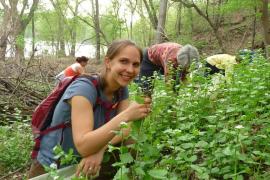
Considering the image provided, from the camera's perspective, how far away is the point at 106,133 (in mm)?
2082

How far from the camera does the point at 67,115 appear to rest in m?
2.41

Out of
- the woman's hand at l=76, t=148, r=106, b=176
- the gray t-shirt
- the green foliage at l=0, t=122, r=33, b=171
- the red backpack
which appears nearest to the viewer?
the woman's hand at l=76, t=148, r=106, b=176

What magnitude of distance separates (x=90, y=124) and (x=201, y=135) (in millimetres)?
976

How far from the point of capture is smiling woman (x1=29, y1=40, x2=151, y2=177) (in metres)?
2.10

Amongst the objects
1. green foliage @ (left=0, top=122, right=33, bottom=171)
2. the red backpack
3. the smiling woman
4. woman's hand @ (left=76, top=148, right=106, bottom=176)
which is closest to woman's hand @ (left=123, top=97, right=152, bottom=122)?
the smiling woman

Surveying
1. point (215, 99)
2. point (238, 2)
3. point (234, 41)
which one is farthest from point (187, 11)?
point (215, 99)

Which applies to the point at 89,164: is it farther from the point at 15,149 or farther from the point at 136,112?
the point at 15,149

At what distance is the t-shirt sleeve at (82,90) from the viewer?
7.47 feet

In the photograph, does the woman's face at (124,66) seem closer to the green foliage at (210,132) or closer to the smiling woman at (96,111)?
the smiling woman at (96,111)

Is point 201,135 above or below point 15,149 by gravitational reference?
above

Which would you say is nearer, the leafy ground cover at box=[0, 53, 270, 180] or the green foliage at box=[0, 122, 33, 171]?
the leafy ground cover at box=[0, 53, 270, 180]

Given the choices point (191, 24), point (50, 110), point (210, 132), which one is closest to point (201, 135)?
point (210, 132)

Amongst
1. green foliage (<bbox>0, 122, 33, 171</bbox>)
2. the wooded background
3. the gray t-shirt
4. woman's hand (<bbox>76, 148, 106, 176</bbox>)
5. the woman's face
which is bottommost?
green foliage (<bbox>0, 122, 33, 171</bbox>)

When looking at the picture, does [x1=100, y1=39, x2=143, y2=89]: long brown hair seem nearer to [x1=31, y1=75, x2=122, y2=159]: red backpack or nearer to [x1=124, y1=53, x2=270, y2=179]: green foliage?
[x1=31, y1=75, x2=122, y2=159]: red backpack
